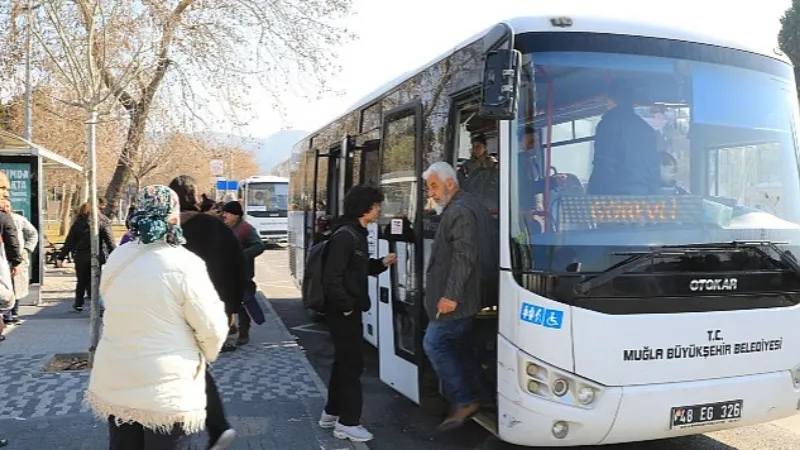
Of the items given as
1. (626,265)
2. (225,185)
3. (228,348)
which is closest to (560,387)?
(626,265)

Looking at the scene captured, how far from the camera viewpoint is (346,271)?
5.17m

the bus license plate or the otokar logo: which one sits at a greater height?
the otokar logo

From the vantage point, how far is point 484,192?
5176 millimetres

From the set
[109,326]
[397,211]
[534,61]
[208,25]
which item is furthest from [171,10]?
[109,326]

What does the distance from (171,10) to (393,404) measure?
622 cm

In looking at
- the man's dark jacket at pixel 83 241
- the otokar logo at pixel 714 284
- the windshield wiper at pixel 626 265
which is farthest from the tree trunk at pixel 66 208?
the otokar logo at pixel 714 284

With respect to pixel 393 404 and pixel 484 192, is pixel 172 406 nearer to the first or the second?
pixel 484 192

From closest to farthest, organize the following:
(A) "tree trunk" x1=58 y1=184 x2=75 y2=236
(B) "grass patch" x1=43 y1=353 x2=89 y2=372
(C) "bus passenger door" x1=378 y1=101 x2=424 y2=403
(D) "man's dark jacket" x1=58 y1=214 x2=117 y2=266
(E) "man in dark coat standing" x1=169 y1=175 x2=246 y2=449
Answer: (E) "man in dark coat standing" x1=169 y1=175 x2=246 y2=449, (C) "bus passenger door" x1=378 y1=101 x2=424 y2=403, (B) "grass patch" x1=43 y1=353 x2=89 y2=372, (D) "man's dark jacket" x1=58 y1=214 x2=117 y2=266, (A) "tree trunk" x1=58 y1=184 x2=75 y2=236

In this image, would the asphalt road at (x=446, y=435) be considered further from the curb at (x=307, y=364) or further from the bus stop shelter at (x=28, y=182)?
the bus stop shelter at (x=28, y=182)

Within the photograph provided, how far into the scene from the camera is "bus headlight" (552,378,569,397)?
13.9ft

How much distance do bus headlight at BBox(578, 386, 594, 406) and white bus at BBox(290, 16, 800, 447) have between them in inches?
0.6

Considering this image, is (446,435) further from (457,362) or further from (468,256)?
(468,256)

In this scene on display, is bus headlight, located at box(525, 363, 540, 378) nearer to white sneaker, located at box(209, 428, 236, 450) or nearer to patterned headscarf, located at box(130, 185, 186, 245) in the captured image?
white sneaker, located at box(209, 428, 236, 450)

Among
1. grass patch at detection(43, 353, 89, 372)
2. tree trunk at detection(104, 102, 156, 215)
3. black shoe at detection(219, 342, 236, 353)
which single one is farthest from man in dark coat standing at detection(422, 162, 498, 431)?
tree trunk at detection(104, 102, 156, 215)
